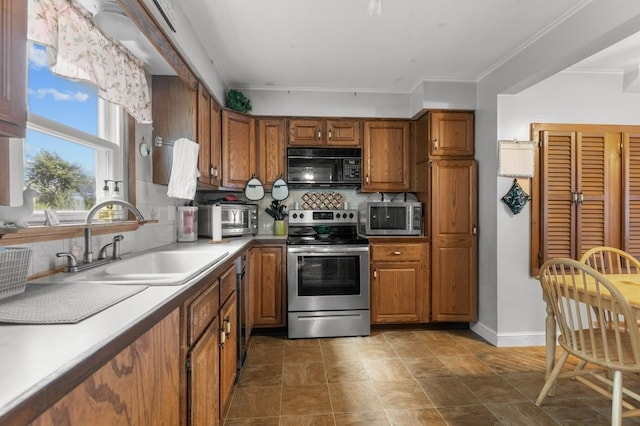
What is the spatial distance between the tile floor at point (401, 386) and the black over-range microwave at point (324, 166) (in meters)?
1.50

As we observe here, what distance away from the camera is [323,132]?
332 cm

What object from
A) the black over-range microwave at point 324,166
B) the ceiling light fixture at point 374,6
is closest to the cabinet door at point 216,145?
the black over-range microwave at point 324,166

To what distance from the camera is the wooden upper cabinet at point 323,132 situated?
329 centimetres

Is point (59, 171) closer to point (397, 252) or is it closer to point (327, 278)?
point (327, 278)

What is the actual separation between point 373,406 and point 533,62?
259 cm

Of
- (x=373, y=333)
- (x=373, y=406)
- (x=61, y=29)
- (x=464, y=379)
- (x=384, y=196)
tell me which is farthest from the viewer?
(x=384, y=196)

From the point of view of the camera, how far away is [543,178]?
2.76m

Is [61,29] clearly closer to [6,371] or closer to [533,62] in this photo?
[6,371]

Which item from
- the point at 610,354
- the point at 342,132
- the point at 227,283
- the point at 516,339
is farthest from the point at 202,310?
the point at 516,339

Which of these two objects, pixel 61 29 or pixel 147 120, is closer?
pixel 61 29

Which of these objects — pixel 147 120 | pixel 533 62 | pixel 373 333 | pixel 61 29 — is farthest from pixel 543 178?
pixel 61 29

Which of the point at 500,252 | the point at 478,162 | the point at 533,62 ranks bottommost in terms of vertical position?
the point at 500,252

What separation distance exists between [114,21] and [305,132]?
78.5 inches

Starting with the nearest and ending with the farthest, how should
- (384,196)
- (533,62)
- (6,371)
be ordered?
(6,371) < (533,62) < (384,196)
